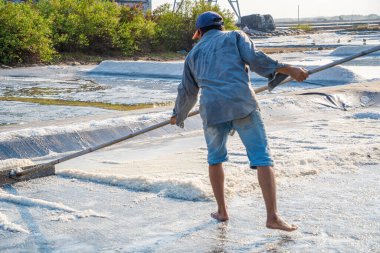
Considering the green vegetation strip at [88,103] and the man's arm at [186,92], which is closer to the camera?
the man's arm at [186,92]

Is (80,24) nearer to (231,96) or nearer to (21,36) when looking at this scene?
(21,36)

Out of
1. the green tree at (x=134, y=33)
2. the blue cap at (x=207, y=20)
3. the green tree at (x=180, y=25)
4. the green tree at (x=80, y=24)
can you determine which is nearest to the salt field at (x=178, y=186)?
the blue cap at (x=207, y=20)

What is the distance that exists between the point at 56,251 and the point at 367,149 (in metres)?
3.60

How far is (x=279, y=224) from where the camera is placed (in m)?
3.77

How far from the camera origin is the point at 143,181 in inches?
201

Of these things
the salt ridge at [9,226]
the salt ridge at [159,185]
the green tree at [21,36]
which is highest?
the green tree at [21,36]

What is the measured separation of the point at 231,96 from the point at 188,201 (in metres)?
1.04

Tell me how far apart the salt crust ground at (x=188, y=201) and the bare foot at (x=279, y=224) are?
0.17 feet

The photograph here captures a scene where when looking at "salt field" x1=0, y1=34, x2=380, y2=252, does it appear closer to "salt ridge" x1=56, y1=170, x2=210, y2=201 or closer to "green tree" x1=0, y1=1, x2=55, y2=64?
"salt ridge" x1=56, y1=170, x2=210, y2=201

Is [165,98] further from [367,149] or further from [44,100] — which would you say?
[367,149]

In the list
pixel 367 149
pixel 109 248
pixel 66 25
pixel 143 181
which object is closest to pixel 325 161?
pixel 367 149

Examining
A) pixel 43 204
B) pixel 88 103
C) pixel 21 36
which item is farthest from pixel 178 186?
pixel 21 36

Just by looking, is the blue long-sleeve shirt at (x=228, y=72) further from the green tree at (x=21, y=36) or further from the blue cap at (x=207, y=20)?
the green tree at (x=21, y=36)

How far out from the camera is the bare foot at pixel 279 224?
12.3 ft
